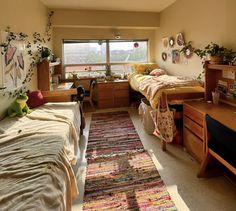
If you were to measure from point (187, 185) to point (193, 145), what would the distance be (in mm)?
628

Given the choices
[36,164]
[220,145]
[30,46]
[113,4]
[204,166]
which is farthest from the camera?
[113,4]

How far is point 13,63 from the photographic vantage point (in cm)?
275

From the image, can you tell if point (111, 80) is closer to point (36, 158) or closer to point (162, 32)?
point (162, 32)

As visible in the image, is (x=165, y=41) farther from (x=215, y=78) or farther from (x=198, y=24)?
(x=215, y=78)

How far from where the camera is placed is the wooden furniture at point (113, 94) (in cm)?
511

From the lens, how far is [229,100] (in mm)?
2682

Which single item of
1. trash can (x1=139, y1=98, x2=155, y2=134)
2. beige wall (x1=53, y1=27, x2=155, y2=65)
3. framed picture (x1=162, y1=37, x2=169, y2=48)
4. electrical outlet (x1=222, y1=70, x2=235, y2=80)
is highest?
beige wall (x1=53, y1=27, x2=155, y2=65)

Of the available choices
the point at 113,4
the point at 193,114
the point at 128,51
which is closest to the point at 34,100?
the point at 193,114

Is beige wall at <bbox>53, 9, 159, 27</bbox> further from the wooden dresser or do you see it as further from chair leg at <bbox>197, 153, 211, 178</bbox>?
chair leg at <bbox>197, 153, 211, 178</bbox>

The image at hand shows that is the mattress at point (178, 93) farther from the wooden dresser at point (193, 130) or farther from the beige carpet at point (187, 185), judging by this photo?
the beige carpet at point (187, 185)

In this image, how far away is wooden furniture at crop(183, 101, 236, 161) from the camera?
2.23 metres

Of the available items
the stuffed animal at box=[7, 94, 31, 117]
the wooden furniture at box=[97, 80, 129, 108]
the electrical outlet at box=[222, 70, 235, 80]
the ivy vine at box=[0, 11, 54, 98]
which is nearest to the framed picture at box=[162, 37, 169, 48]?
the wooden furniture at box=[97, 80, 129, 108]

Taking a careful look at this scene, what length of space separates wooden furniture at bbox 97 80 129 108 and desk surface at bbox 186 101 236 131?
8.38 feet

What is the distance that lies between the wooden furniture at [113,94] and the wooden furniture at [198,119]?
2.55m
